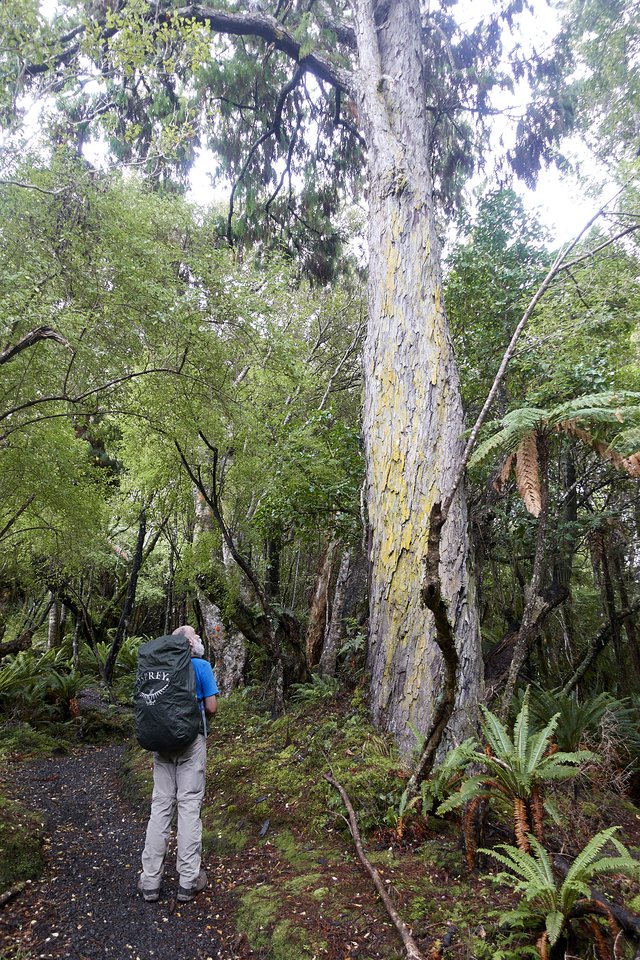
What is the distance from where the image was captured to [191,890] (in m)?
3.25

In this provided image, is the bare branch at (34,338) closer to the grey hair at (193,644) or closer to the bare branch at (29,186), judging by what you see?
the bare branch at (29,186)

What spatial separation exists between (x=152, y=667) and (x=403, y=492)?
8.07 ft

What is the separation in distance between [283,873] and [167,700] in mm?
1322

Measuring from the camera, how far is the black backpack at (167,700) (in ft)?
11.0

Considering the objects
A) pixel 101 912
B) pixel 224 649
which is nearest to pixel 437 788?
pixel 101 912

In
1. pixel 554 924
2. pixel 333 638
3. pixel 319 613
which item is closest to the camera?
pixel 554 924

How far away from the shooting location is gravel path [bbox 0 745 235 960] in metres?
2.76

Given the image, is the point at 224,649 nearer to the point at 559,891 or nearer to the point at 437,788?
the point at 437,788

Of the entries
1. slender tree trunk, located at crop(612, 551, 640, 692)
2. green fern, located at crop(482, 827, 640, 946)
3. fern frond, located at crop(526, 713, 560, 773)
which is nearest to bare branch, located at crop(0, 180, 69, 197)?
fern frond, located at crop(526, 713, 560, 773)

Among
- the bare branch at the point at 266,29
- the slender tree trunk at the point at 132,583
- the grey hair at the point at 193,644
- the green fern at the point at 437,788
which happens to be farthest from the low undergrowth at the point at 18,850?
the bare branch at the point at 266,29

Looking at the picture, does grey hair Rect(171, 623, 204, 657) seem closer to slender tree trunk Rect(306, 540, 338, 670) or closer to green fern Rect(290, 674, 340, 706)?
green fern Rect(290, 674, 340, 706)

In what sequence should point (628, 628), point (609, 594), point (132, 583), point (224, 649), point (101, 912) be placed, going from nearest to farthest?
point (101, 912)
point (609, 594)
point (628, 628)
point (224, 649)
point (132, 583)

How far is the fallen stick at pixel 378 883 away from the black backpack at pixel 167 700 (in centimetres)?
114

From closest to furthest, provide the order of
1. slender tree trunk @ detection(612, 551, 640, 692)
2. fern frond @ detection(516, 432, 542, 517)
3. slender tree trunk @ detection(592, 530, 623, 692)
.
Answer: fern frond @ detection(516, 432, 542, 517) → slender tree trunk @ detection(592, 530, 623, 692) → slender tree trunk @ detection(612, 551, 640, 692)
